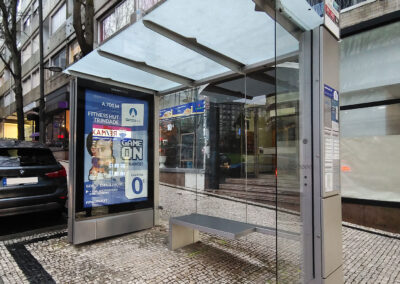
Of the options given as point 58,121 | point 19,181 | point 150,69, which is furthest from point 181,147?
point 58,121

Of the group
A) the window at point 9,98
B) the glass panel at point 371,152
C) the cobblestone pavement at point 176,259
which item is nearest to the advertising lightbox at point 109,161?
the cobblestone pavement at point 176,259

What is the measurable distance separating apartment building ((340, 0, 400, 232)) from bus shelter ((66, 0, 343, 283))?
5.61ft

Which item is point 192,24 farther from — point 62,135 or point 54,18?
point 54,18

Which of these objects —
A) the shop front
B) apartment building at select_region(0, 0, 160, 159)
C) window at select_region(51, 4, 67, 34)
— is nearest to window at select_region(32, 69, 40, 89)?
apartment building at select_region(0, 0, 160, 159)

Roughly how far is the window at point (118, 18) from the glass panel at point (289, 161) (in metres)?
9.96

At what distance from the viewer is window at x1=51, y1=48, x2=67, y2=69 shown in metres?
16.7

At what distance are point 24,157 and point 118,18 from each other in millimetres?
9039

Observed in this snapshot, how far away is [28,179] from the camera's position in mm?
4766

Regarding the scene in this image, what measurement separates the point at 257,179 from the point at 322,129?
15.6 feet

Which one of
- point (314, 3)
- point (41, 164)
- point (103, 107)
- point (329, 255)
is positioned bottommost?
point (329, 255)

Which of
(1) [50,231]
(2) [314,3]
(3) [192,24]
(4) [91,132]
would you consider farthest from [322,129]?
(1) [50,231]

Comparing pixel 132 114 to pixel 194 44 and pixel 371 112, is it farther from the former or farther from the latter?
pixel 371 112

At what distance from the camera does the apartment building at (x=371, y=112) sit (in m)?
4.97

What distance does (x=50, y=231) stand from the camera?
4.79 m
